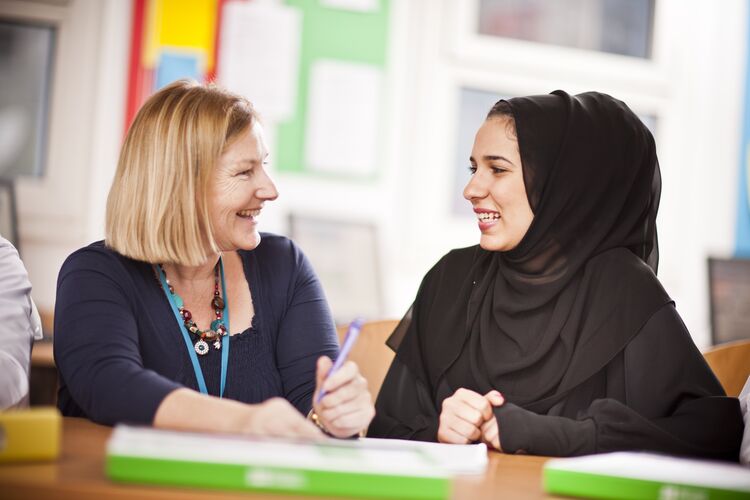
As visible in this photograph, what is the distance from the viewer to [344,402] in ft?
4.35

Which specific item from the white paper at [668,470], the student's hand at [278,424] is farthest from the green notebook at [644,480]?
the student's hand at [278,424]

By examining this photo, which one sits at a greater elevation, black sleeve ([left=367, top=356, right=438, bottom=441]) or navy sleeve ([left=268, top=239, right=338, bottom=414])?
navy sleeve ([left=268, top=239, right=338, bottom=414])

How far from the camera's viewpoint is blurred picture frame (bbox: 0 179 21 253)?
9.93ft

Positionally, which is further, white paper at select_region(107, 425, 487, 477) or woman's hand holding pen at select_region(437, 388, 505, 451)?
woman's hand holding pen at select_region(437, 388, 505, 451)

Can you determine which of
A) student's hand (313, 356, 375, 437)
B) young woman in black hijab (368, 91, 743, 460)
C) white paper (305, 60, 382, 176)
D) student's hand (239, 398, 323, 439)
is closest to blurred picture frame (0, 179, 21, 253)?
white paper (305, 60, 382, 176)

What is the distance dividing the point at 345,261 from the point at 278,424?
7.29 feet

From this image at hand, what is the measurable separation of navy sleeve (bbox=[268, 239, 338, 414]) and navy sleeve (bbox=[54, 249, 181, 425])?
330 millimetres

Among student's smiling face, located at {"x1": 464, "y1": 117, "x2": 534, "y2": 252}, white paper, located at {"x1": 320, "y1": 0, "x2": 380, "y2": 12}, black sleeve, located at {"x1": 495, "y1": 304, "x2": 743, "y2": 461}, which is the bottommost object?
black sleeve, located at {"x1": 495, "y1": 304, "x2": 743, "y2": 461}

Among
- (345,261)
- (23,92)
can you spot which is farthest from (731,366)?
(23,92)

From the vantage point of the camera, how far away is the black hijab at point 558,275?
5.23ft

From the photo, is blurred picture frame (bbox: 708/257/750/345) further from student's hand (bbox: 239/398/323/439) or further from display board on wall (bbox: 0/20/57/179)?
student's hand (bbox: 239/398/323/439)

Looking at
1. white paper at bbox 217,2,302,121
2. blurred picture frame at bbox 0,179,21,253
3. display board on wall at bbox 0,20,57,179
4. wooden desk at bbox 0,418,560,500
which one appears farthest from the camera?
white paper at bbox 217,2,302,121

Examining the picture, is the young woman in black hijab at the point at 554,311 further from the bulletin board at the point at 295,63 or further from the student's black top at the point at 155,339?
the bulletin board at the point at 295,63

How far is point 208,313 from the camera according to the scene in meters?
1.70
